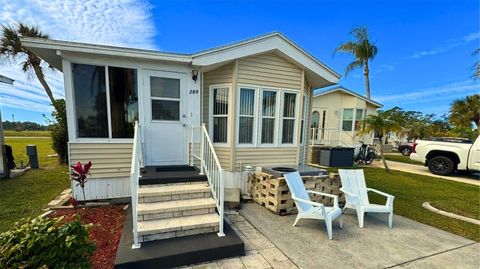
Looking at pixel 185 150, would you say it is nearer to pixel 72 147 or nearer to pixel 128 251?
pixel 72 147

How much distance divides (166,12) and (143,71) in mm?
4272

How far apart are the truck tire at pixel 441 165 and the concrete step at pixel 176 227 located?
1058cm

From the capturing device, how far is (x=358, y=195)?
13.5ft

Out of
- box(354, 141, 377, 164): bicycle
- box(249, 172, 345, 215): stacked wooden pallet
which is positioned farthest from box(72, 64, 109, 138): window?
box(354, 141, 377, 164): bicycle

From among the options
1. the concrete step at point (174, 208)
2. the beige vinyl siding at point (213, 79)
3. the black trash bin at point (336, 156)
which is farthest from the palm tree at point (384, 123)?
the concrete step at point (174, 208)

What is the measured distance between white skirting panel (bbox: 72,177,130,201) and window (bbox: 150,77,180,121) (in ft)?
5.28

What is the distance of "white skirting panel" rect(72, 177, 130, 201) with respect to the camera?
4367 millimetres

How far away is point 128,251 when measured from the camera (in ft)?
8.41

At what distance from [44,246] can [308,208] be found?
352 cm

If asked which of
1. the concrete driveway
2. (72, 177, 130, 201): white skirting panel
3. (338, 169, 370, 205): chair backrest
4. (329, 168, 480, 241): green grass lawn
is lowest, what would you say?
(329, 168, 480, 241): green grass lawn

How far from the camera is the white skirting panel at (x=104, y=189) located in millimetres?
4367

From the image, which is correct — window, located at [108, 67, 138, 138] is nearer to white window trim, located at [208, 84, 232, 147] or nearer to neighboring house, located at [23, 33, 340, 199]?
neighboring house, located at [23, 33, 340, 199]

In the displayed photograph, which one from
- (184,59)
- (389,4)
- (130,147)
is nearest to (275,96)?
(184,59)

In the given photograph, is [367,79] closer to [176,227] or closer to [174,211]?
[174,211]
